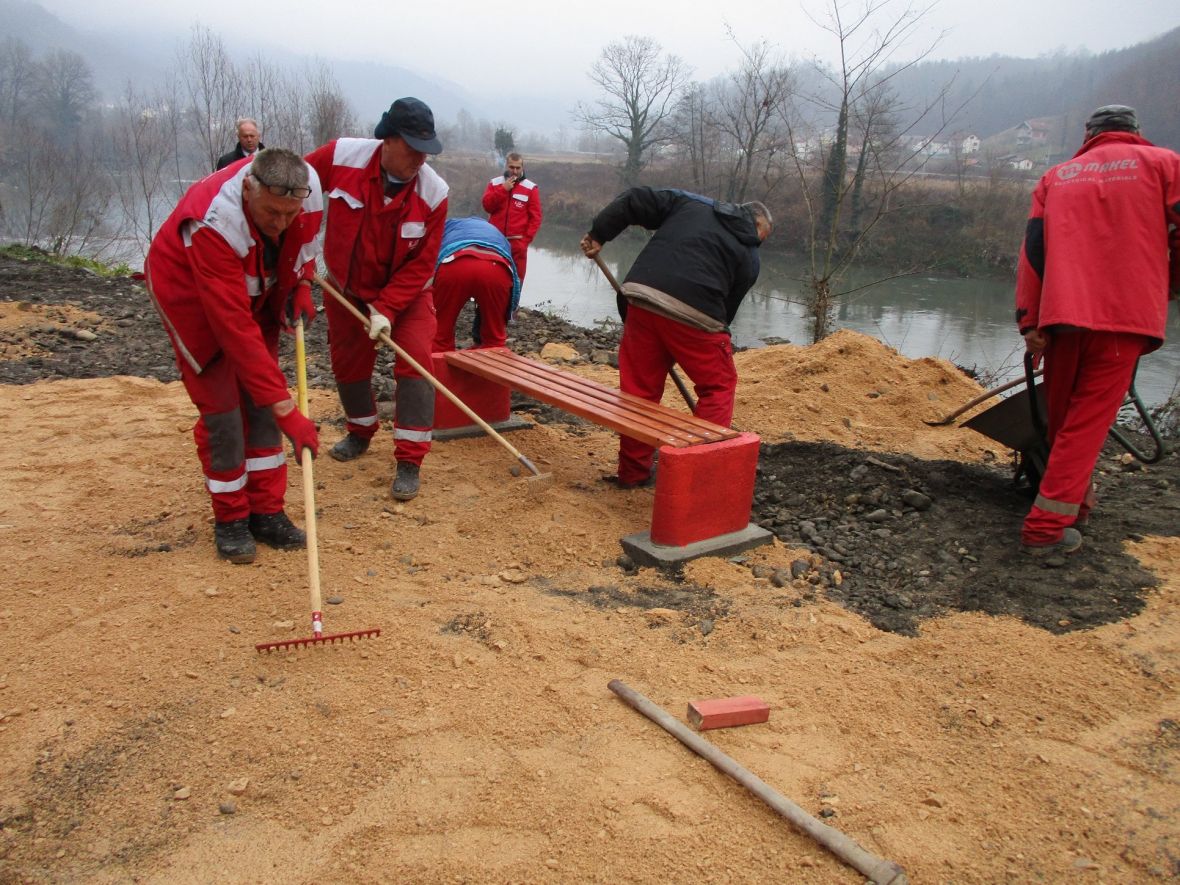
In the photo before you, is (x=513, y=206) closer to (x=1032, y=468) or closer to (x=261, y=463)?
(x=261, y=463)

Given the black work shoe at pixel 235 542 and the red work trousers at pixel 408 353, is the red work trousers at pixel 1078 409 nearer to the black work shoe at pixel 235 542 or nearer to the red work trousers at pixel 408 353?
the red work trousers at pixel 408 353

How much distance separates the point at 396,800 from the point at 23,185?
25163 mm

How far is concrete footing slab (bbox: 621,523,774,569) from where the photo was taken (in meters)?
3.53

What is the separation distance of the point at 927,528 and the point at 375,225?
118 inches

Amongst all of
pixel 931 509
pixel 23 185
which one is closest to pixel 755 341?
pixel 931 509

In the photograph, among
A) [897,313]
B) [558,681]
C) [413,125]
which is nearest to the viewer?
[558,681]

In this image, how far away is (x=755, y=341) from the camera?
1248 centimetres

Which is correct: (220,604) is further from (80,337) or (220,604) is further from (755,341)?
(755,341)

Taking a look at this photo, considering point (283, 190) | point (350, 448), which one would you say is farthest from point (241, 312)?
point (350, 448)

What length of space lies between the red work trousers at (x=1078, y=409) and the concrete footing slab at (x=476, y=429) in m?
2.92

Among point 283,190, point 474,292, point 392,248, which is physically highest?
point 283,190

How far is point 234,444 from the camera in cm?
334

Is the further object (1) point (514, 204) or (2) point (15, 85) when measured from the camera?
(2) point (15, 85)

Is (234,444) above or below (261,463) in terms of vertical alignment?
above
